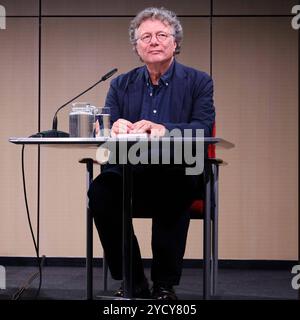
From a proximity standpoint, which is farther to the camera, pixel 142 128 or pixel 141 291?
pixel 141 291

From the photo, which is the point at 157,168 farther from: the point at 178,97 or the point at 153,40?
the point at 153,40

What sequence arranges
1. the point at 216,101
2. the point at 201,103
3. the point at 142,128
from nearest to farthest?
the point at 142,128
the point at 201,103
the point at 216,101

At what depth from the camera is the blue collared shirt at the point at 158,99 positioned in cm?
256

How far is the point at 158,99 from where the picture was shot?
8.51 feet

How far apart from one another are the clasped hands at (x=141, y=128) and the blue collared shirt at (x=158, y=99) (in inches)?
16.6

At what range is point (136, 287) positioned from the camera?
2422 millimetres

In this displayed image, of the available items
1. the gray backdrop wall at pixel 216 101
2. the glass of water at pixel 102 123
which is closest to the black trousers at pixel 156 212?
the glass of water at pixel 102 123

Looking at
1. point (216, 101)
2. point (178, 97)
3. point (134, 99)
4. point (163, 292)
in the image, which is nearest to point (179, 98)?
point (178, 97)

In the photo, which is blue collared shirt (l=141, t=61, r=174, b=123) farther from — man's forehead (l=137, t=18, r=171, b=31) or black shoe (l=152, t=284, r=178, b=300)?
black shoe (l=152, t=284, r=178, b=300)

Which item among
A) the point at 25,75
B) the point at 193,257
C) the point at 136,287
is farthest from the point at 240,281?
the point at 25,75

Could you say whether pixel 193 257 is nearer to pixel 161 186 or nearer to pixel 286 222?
pixel 286 222

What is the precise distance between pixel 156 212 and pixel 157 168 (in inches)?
7.7

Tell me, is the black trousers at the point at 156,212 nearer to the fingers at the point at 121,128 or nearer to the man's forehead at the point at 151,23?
the fingers at the point at 121,128

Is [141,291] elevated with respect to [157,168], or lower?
lower
